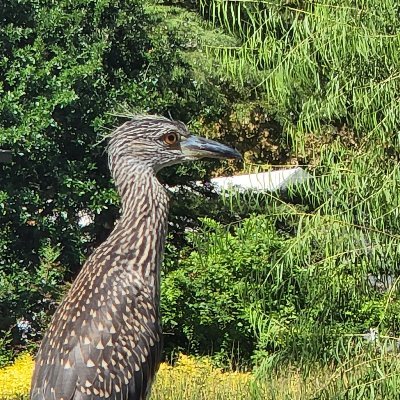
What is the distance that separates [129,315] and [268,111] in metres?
9.44

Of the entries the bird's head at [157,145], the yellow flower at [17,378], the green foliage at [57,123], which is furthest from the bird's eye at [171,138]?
the green foliage at [57,123]

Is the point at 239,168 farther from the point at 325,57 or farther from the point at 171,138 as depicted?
the point at 171,138

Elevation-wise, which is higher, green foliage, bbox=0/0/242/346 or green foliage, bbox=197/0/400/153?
green foliage, bbox=197/0/400/153

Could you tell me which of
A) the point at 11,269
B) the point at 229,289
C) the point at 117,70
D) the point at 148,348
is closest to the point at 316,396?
the point at 148,348

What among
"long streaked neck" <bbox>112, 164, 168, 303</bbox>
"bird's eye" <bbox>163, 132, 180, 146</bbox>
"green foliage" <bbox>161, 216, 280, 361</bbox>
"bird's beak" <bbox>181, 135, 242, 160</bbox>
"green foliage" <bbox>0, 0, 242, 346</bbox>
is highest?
"bird's eye" <bbox>163, 132, 180, 146</bbox>

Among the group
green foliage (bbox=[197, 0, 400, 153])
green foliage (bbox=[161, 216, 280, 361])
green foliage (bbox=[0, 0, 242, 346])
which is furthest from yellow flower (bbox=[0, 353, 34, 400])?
green foliage (bbox=[197, 0, 400, 153])

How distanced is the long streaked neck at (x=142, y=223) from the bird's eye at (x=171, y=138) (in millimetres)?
191

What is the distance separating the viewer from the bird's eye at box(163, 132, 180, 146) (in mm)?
5496

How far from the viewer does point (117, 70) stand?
493 inches

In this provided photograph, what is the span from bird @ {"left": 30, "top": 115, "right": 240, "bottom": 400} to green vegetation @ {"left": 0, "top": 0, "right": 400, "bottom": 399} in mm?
1536

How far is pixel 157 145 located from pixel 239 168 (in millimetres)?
7687

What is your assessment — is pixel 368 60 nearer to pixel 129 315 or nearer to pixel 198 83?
pixel 129 315

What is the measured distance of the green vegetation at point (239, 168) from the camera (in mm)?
6629

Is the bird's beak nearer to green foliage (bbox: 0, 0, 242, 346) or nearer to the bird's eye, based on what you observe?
the bird's eye
